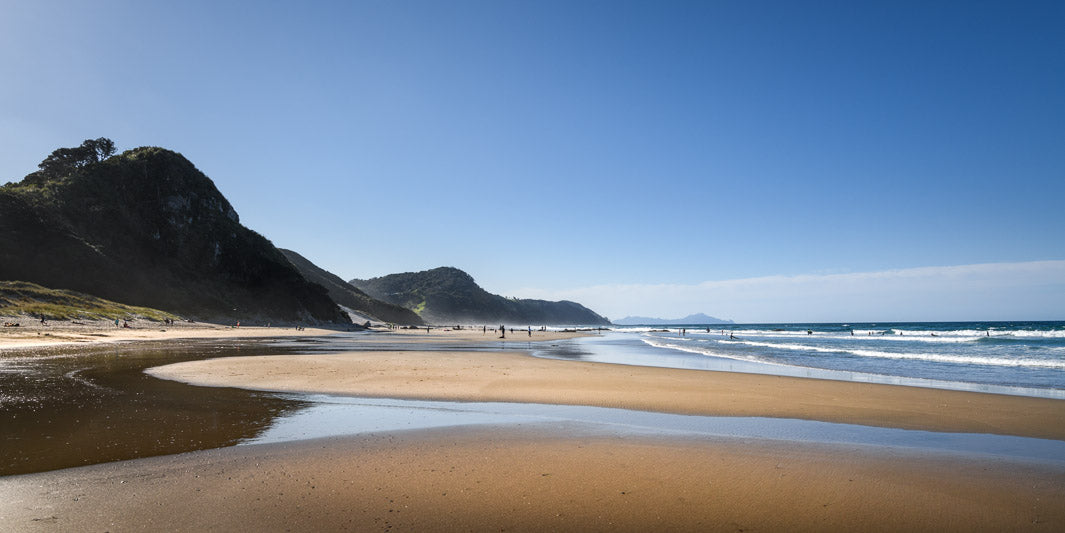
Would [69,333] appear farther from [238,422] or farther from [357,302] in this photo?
[357,302]

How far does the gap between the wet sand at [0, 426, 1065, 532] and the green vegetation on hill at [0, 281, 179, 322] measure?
53.0 m

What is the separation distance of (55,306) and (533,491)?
208 feet

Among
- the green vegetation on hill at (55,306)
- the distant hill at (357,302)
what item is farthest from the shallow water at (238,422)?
the distant hill at (357,302)

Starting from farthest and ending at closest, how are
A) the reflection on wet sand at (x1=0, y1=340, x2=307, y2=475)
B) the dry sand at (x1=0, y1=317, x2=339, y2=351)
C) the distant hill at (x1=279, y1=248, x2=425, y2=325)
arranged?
the distant hill at (x1=279, y1=248, x2=425, y2=325) < the dry sand at (x1=0, y1=317, x2=339, y2=351) < the reflection on wet sand at (x1=0, y1=340, x2=307, y2=475)

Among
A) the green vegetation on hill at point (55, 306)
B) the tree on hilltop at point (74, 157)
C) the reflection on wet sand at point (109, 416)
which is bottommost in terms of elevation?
the reflection on wet sand at point (109, 416)

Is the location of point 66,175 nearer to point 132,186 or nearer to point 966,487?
point 132,186

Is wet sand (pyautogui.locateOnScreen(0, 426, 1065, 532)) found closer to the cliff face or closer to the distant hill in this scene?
the cliff face

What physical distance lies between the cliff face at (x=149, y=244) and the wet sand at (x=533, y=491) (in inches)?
3158

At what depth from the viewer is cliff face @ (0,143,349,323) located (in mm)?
68500

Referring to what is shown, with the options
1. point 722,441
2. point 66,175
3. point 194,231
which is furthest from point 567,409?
point 66,175

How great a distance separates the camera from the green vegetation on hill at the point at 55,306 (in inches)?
1736

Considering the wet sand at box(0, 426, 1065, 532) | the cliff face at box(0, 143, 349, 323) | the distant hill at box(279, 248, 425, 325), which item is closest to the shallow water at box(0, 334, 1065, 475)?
the wet sand at box(0, 426, 1065, 532)

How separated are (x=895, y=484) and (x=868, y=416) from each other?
6.15 meters

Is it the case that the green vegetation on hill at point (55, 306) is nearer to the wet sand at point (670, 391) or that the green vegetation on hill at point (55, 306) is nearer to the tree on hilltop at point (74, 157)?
the wet sand at point (670, 391)
